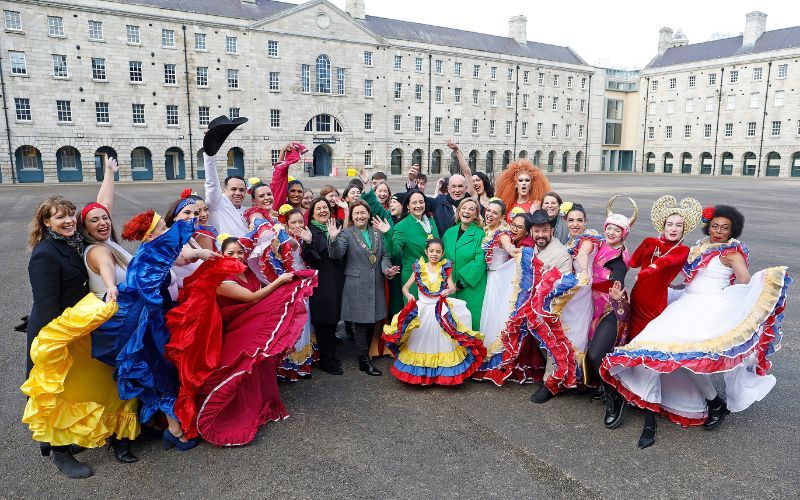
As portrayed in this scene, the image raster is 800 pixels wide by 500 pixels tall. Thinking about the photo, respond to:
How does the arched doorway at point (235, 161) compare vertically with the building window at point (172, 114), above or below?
below

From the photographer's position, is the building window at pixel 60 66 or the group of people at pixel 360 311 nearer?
the group of people at pixel 360 311

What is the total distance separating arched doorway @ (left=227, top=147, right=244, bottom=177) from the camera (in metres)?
48.1

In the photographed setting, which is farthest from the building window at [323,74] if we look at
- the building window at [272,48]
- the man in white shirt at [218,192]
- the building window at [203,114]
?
the man in white shirt at [218,192]

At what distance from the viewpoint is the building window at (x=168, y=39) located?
43.6 metres

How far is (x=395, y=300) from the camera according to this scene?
21.8 ft

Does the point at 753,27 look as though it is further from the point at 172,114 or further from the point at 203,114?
the point at 172,114

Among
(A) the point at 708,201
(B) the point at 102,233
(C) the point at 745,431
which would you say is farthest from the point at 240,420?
(A) the point at 708,201

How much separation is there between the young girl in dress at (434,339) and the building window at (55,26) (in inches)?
1821

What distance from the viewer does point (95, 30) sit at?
4119 cm

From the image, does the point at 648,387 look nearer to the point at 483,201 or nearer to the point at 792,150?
the point at 483,201

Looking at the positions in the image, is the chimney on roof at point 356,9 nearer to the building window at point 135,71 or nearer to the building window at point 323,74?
the building window at point 323,74

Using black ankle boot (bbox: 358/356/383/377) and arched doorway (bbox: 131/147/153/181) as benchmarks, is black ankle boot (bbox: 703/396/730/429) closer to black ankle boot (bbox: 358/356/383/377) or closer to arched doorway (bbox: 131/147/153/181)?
black ankle boot (bbox: 358/356/383/377)

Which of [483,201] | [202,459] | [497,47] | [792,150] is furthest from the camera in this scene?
[497,47]

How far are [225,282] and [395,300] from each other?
8.09 ft
